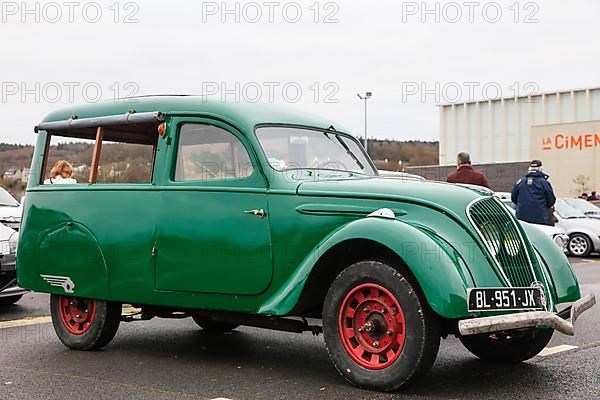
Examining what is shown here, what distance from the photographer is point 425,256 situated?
17.4ft

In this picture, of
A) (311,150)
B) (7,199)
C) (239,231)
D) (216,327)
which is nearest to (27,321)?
(216,327)

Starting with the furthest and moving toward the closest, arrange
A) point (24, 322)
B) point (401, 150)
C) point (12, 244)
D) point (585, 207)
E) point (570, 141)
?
point (570, 141), point (585, 207), point (401, 150), point (12, 244), point (24, 322)

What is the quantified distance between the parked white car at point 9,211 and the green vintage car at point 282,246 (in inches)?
132

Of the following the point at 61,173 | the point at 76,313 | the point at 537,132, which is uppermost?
the point at 537,132

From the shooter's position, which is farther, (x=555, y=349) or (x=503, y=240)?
(x=555, y=349)

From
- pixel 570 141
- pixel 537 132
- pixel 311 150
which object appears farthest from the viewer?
pixel 537 132

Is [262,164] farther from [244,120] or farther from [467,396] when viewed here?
[467,396]

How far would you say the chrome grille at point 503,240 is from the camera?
220 inches

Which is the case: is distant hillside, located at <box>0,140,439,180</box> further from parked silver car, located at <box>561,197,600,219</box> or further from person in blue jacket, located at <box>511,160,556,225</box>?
parked silver car, located at <box>561,197,600,219</box>

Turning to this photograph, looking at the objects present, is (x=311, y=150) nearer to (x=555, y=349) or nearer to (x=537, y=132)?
(x=555, y=349)

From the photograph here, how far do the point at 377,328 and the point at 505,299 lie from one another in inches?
32.5

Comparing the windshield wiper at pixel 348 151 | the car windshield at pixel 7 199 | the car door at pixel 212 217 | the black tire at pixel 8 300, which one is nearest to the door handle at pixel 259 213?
the car door at pixel 212 217

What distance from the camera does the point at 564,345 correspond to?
7246 mm

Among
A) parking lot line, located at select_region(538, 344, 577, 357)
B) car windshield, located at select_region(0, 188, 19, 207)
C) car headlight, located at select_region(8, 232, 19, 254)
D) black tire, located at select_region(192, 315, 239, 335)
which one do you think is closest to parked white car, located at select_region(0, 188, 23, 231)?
car windshield, located at select_region(0, 188, 19, 207)
